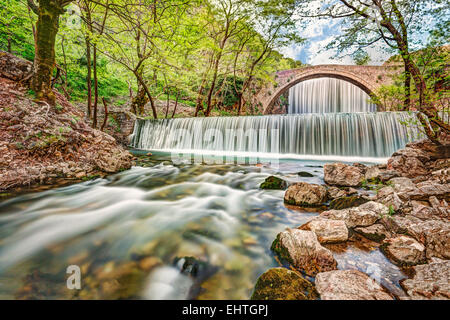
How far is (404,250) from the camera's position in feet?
4.89

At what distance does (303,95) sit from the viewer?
26.9 m

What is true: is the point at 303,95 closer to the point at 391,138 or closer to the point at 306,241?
the point at 391,138

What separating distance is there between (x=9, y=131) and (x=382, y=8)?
8.51 metres

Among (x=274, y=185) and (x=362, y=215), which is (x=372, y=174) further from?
(x=362, y=215)

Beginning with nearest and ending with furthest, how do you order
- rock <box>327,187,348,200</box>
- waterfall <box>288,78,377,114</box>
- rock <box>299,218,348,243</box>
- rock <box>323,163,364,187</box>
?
rock <box>299,218,348,243</box>, rock <box>327,187,348,200</box>, rock <box>323,163,364,187</box>, waterfall <box>288,78,377,114</box>

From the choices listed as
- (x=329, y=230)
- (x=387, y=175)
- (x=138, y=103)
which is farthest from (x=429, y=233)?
(x=138, y=103)

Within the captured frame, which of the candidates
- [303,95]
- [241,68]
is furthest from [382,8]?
[303,95]

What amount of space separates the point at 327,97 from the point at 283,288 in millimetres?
29842

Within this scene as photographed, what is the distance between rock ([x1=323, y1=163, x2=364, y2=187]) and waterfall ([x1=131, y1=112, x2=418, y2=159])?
16.5ft

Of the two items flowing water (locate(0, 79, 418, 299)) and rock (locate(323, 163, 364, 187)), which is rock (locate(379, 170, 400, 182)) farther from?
flowing water (locate(0, 79, 418, 299))

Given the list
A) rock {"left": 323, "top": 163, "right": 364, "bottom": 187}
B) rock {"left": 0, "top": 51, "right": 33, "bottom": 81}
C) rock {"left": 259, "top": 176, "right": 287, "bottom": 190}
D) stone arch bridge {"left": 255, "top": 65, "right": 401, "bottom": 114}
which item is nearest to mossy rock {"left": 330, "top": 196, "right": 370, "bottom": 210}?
rock {"left": 259, "top": 176, "right": 287, "bottom": 190}

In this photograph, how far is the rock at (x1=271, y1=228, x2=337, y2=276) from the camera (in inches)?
55.7

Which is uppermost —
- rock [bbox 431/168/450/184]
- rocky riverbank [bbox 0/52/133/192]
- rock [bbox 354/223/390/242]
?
rocky riverbank [bbox 0/52/133/192]

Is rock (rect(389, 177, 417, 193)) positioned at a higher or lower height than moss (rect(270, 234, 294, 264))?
higher
